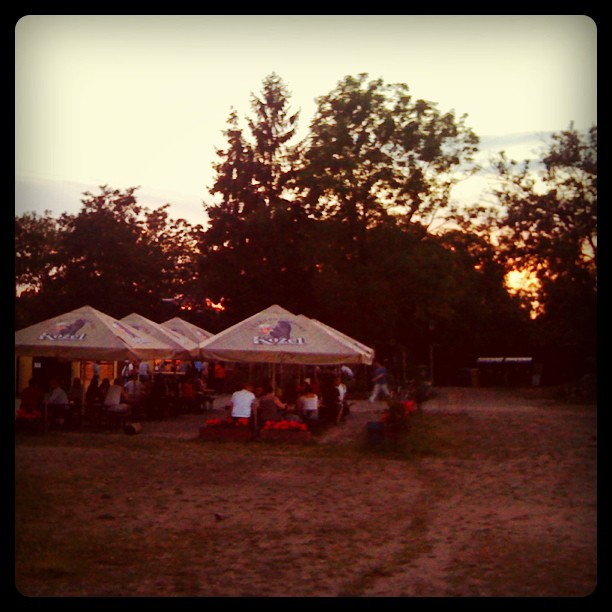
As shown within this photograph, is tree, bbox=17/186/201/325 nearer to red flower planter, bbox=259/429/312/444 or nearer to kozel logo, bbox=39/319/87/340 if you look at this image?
kozel logo, bbox=39/319/87/340

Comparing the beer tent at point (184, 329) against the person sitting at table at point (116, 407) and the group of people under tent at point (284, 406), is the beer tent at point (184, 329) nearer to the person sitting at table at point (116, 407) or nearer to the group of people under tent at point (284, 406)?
the group of people under tent at point (284, 406)

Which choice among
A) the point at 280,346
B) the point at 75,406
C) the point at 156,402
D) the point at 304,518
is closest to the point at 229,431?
the point at 280,346

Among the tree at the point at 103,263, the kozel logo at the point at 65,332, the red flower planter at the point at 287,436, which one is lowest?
the red flower planter at the point at 287,436

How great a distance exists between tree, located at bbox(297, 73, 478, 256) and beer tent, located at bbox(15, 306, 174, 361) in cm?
1890

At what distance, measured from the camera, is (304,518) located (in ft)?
32.3

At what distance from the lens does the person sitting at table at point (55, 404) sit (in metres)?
18.4

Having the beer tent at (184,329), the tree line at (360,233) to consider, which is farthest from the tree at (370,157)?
the beer tent at (184,329)

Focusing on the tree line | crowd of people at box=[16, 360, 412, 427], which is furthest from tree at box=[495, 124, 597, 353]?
crowd of people at box=[16, 360, 412, 427]

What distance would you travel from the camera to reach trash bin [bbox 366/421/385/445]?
16.4m

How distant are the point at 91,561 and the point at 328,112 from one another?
102 feet

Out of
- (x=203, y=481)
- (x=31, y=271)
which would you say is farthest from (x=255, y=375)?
(x=203, y=481)

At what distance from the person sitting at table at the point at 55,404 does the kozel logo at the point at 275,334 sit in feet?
13.3

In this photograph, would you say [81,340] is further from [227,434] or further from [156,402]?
[156,402]

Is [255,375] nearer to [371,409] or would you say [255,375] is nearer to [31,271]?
[371,409]
